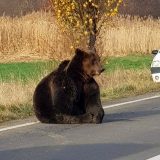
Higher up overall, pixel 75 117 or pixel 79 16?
pixel 79 16

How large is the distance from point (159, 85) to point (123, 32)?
17797mm

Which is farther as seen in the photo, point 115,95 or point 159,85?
point 159,85

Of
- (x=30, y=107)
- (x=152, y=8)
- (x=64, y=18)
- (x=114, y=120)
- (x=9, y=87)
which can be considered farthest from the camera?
(x=152, y=8)

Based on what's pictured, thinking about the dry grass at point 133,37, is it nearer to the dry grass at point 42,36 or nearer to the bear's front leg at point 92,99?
the dry grass at point 42,36

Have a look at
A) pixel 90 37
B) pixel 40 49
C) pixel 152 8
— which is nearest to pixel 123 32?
pixel 40 49

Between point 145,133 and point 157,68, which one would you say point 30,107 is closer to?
point 145,133

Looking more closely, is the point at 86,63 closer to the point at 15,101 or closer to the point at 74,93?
the point at 74,93

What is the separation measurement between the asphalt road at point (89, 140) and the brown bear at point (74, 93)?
0.60 ft

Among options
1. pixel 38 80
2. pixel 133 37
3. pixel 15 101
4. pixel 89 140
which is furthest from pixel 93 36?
pixel 133 37

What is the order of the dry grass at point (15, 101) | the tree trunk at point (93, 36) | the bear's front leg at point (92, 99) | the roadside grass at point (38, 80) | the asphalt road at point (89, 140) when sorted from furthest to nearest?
the tree trunk at point (93, 36) → the roadside grass at point (38, 80) → the dry grass at point (15, 101) → the bear's front leg at point (92, 99) → the asphalt road at point (89, 140)

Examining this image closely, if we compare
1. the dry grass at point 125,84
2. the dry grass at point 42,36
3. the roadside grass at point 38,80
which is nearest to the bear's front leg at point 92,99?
the roadside grass at point 38,80

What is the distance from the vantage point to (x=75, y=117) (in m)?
10.2

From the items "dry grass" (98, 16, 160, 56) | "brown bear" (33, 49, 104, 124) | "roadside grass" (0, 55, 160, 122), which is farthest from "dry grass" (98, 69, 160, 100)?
"dry grass" (98, 16, 160, 56)

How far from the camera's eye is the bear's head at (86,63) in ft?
32.6
